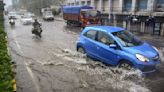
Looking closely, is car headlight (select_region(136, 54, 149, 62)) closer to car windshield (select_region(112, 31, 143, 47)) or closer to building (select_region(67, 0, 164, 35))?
car windshield (select_region(112, 31, 143, 47))

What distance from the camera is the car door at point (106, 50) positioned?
343 inches

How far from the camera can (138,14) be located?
90.0 ft

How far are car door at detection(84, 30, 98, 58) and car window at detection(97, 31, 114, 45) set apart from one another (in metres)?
0.32

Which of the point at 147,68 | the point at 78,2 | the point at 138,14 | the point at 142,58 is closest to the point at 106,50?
the point at 142,58

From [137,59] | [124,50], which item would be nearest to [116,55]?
[124,50]

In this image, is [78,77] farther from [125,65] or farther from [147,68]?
[147,68]

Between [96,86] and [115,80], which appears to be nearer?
[96,86]

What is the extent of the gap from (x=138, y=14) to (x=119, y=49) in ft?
66.2

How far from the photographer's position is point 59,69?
9.60 meters

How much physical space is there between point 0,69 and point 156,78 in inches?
234

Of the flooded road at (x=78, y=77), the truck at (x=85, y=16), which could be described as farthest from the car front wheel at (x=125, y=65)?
the truck at (x=85, y=16)

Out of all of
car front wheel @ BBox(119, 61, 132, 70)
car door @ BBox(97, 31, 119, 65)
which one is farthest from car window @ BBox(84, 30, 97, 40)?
car front wheel @ BBox(119, 61, 132, 70)

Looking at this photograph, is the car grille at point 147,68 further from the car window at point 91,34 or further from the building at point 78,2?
the building at point 78,2

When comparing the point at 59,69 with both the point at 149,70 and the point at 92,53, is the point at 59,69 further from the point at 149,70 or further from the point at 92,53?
the point at 149,70
